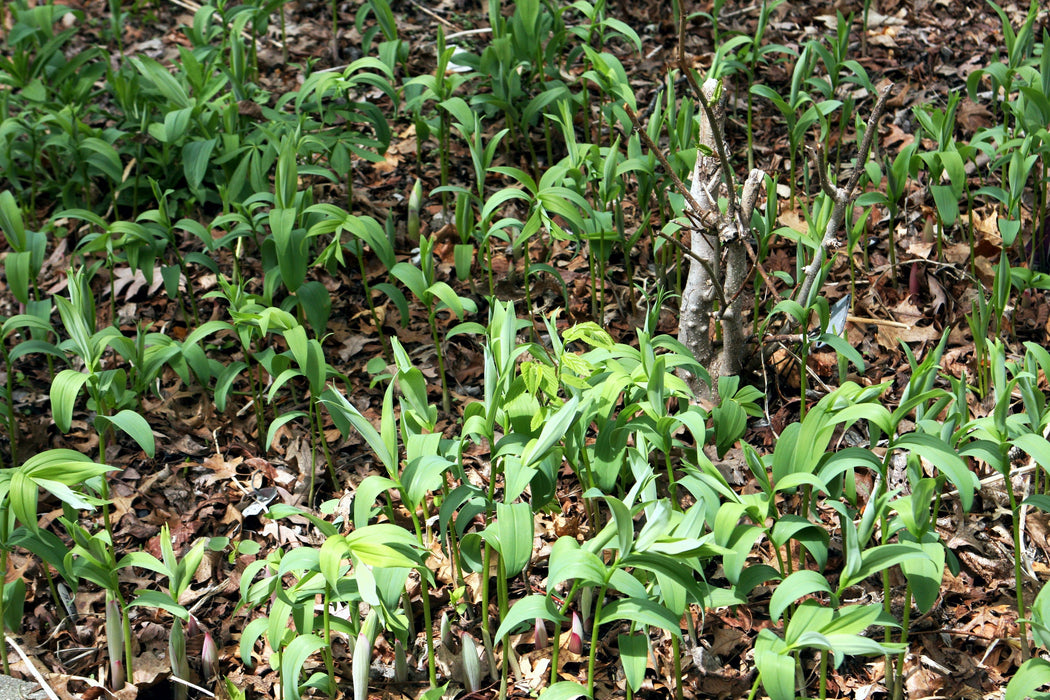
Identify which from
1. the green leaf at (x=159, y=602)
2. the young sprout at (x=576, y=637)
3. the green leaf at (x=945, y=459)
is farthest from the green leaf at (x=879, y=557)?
the green leaf at (x=159, y=602)

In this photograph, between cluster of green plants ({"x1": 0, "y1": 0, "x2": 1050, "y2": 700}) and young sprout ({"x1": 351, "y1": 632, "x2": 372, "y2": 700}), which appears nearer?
cluster of green plants ({"x1": 0, "y1": 0, "x2": 1050, "y2": 700})

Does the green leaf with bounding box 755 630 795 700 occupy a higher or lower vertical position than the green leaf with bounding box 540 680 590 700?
higher

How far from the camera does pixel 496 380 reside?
6.61 ft

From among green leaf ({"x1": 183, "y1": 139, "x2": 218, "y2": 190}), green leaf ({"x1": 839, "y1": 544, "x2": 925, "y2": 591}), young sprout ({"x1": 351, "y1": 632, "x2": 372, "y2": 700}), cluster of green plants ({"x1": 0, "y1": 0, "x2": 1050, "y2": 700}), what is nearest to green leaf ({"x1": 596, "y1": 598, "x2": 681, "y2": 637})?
cluster of green plants ({"x1": 0, "y1": 0, "x2": 1050, "y2": 700})

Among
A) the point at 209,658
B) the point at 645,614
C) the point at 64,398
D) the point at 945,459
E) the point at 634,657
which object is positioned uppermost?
the point at 945,459

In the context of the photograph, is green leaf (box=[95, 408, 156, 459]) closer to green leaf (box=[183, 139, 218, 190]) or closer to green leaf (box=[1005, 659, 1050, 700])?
green leaf (box=[183, 139, 218, 190])

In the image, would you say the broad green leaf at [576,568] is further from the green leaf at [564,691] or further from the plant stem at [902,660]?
the plant stem at [902,660]

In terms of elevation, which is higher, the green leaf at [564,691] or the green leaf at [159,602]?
the green leaf at [564,691]

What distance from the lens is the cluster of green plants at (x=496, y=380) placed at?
1788 millimetres

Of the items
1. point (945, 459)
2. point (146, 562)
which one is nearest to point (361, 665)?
point (146, 562)

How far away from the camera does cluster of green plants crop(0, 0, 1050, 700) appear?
1.79m

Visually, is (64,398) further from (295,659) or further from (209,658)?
(295,659)

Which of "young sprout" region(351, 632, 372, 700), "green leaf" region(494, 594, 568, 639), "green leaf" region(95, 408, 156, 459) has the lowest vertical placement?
"young sprout" region(351, 632, 372, 700)

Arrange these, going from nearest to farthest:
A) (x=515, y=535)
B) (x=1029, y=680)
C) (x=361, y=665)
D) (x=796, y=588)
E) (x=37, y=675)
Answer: (x=1029, y=680)
(x=796, y=588)
(x=515, y=535)
(x=361, y=665)
(x=37, y=675)
